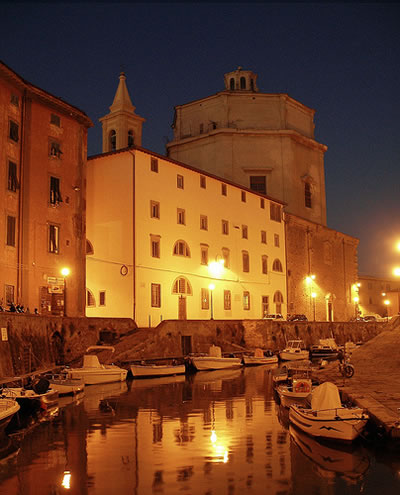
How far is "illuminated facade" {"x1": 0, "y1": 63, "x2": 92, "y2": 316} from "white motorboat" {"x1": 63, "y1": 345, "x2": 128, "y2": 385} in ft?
14.5

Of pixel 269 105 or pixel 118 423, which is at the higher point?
pixel 269 105

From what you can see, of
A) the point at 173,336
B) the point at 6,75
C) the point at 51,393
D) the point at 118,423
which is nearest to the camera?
the point at 118,423

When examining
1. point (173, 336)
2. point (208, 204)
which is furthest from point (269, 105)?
point (173, 336)

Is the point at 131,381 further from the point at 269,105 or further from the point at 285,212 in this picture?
the point at 269,105

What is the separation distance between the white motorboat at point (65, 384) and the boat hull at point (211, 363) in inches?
502

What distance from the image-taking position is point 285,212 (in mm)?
61844

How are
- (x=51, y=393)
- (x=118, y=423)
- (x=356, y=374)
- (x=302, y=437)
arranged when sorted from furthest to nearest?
(x=356, y=374) < (x=51, y=393) < (x=118, y=423) < (x=302, y=437)

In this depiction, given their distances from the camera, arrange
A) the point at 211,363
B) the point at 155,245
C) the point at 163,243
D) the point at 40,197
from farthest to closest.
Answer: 1. the point at 163,243
2. the point at 155,245
3. the point at 211,363
4. the point at 40,197

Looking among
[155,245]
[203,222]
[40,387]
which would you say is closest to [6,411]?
Result: [40,387]

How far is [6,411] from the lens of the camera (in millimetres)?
18875

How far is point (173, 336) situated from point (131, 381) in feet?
21.7

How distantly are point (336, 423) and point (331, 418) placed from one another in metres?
0.20

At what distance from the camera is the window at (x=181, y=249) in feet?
151

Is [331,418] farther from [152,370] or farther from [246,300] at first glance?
[246,300]
